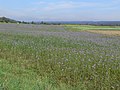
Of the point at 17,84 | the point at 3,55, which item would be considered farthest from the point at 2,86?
the point at 3,55

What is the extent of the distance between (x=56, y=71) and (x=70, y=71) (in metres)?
0.48

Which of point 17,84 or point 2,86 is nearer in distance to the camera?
point 2,86

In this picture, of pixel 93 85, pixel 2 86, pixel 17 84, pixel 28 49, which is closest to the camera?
pixel 2 86

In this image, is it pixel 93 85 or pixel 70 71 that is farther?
pixel 70 71

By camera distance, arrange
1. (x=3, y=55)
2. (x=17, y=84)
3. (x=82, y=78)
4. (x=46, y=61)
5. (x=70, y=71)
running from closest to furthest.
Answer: (x=17, y=84), (x=82, y=78), (x=70, y=71), (x=46, y=61), (x=3, y=55)

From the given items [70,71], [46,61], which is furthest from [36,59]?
[70,71]

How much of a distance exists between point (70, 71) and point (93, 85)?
144 cm

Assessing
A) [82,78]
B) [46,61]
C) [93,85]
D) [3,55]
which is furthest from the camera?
[3,55]

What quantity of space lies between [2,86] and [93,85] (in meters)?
2.40

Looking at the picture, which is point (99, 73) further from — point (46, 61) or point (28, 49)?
→ point (28, 49)

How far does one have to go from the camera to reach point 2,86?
18.7 ft

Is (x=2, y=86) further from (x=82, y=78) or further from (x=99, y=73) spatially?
(x=99, y=73)

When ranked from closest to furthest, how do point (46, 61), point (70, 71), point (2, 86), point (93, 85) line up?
point (2, 86) → point (93, 85) → point (70, 71) → point (46, 61)

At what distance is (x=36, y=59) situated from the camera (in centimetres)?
1055
